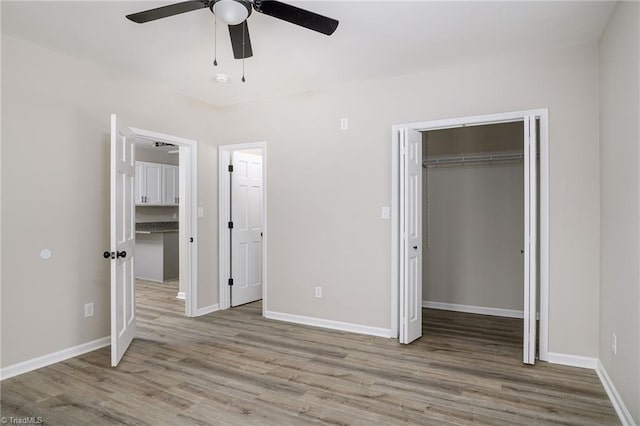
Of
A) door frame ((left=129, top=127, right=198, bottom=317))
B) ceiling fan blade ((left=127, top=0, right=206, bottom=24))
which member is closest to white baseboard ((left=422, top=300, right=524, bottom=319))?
door frame ((left=129, top=127, right=198, bottom=317))

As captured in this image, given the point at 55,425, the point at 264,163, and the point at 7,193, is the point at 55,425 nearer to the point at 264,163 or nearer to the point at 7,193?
the point at 7,193

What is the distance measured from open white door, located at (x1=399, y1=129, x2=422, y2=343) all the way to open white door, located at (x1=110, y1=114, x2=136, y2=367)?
97.8 inches

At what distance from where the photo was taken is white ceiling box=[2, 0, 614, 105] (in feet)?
8.93

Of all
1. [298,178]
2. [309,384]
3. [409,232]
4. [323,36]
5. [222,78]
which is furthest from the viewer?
[298,178]

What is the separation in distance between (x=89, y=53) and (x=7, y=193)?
1348 mm

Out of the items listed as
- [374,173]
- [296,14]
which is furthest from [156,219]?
[296,14]

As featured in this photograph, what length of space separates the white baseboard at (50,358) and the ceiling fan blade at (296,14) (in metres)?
3.16

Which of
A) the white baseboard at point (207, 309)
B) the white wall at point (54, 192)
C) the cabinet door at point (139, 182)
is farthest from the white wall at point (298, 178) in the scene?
the cabinet door at point (139, 182)

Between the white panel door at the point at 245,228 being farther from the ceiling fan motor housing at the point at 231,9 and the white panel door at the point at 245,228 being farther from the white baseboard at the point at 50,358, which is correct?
the ceiling fan motor housing at the point at 231,9

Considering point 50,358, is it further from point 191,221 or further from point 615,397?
point 615,397

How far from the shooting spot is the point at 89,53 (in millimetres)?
3477

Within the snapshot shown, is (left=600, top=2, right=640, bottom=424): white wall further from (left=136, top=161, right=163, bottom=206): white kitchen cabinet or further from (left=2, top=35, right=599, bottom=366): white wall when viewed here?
(left=136, top=161, right=163, bottom=206): white kitchen cabinet

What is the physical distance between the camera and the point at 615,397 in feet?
8.49

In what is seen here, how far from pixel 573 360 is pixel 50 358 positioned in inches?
168
